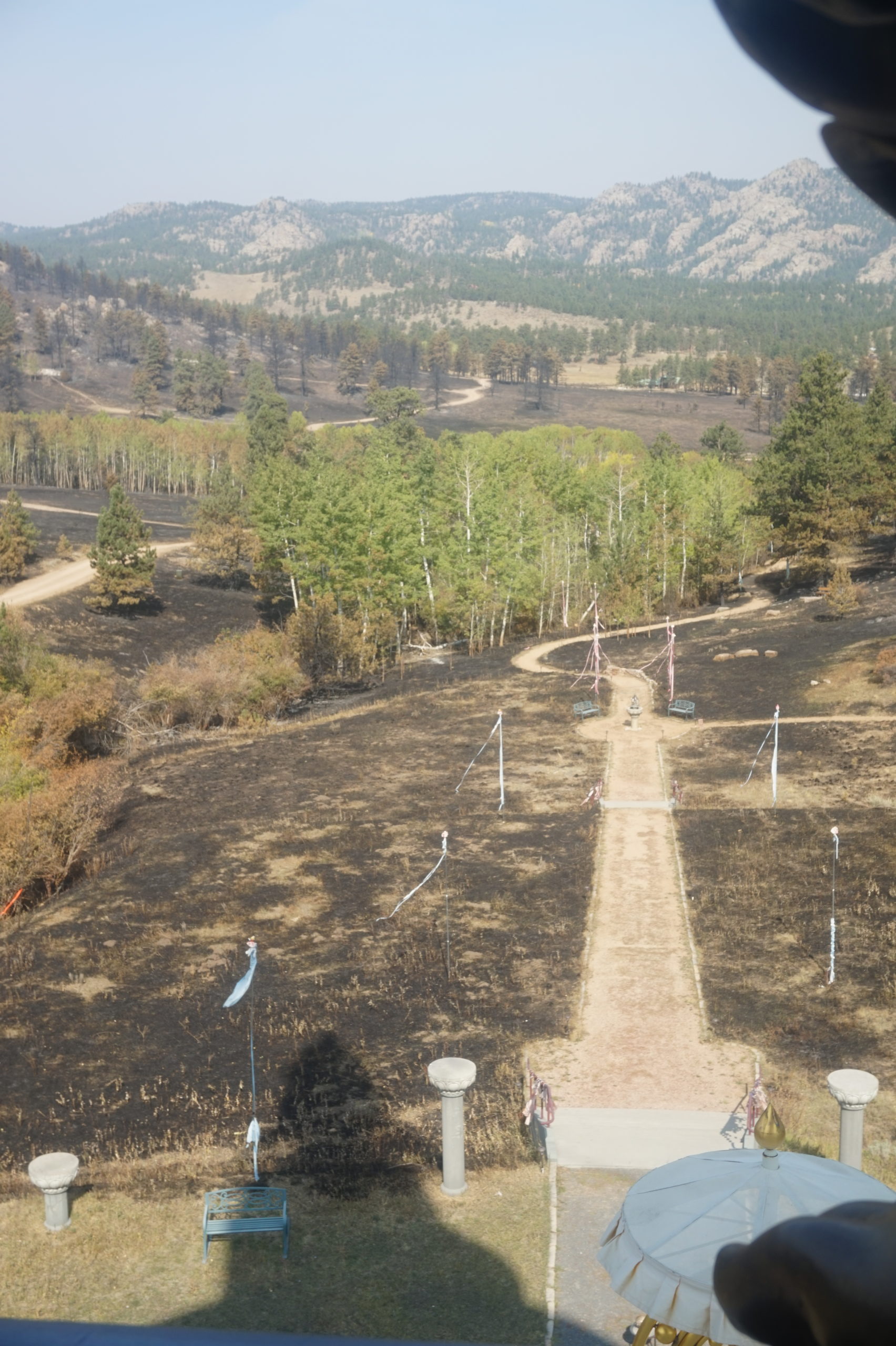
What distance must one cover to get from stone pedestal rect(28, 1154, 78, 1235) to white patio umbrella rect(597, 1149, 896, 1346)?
631 centimetres

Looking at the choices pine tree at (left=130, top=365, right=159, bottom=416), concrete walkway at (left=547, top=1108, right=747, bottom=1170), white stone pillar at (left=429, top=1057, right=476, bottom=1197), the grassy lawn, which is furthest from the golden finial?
pine tree at (left=130, top=365, right=159, bottom=416)

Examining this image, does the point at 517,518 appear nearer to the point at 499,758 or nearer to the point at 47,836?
the point at 499,758

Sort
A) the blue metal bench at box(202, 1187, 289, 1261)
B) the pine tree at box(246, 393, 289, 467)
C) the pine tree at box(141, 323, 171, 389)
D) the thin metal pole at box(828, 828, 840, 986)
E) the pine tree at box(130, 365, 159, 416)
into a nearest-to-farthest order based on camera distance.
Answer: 1. the blue metal bench at box(202, 1187, 289, 1261)
2. the thin metal pole at box(828, 828, 840, 986)
3. the pine tree at box(246, 393, 289, 467)
4. the pine tree at box(130, 365, 159, 416)
5. the pine tree at box(141, 323, 171, 389)

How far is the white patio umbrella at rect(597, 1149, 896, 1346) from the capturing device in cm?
690

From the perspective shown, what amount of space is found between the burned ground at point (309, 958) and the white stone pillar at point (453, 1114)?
30.4 inches

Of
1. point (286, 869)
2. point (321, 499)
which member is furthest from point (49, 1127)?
point (321, 499)

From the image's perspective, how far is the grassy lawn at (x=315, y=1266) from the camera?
34.8 ft

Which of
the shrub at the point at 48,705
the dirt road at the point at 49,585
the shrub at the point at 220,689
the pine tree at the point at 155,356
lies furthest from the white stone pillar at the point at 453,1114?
the pine tree at the point at 155,356

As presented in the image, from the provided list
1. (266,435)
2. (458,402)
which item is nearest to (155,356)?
(458,402)

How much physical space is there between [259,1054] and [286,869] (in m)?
7.99

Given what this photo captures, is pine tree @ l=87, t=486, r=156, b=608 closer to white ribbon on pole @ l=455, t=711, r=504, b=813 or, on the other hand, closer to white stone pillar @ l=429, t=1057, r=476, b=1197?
white ribbon on pole @ l=455, t=711, r=504, b=813

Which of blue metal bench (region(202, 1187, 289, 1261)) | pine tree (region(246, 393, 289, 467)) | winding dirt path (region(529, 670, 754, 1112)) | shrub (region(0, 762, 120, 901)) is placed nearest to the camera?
blue metal bench (region(202, 1187, 289, 1261))

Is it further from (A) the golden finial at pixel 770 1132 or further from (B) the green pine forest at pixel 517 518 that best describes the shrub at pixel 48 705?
(A) the golden finial at pixel 770 1132

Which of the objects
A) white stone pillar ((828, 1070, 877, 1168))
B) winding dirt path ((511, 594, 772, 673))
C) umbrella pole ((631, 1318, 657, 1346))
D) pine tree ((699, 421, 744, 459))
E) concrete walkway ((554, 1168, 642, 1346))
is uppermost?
pine tree ((699, 421, 744, 459))
